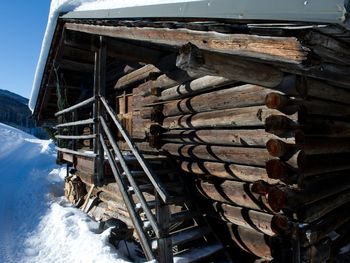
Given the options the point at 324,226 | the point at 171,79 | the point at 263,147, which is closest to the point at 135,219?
the point at 263,147

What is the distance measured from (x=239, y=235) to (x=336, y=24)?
3677mm

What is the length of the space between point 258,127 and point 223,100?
0.70 meters

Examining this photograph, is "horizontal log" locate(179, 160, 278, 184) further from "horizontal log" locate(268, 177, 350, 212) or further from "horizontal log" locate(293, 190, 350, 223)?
"horizontal log" locate(293, 190, 350, 223)

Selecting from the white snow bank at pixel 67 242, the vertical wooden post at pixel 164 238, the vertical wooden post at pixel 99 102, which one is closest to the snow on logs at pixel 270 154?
the vertical wooden post at pixel 164 238

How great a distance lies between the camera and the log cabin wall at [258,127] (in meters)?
3.17

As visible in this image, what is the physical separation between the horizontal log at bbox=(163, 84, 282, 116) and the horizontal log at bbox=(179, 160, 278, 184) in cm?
88

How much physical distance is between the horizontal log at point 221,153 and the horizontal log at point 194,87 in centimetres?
91

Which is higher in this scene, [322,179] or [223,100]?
[223,100]

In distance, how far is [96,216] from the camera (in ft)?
25.6

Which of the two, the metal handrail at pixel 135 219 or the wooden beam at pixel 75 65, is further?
the wooden beam at pixel 75 65

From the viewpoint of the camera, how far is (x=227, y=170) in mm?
5203

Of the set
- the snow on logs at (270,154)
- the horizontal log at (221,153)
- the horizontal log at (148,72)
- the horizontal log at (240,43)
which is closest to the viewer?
the horizontal log at (240,43)

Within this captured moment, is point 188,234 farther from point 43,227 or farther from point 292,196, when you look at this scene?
point 43,227

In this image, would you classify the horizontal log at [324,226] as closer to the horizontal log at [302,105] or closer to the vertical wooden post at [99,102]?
the horizontal log at [302,105]
